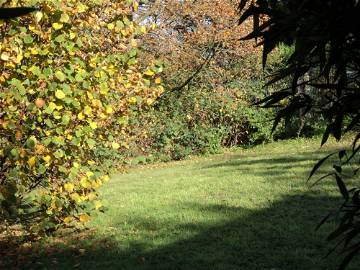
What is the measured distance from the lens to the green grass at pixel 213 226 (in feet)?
16.7

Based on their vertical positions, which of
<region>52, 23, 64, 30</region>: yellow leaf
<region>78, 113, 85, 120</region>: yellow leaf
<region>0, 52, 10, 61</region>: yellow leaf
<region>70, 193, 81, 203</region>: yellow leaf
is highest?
<region>52, 23, 64, 30</region>: yellow leaf

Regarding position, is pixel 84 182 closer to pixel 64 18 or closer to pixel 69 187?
pixel 69 187

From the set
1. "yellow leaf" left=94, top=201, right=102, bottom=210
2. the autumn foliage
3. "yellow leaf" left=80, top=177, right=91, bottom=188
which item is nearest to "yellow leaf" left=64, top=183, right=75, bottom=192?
the autumn foliage

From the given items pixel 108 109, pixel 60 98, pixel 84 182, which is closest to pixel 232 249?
pixel 84 182

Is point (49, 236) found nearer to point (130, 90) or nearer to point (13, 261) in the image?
point (13, 261)

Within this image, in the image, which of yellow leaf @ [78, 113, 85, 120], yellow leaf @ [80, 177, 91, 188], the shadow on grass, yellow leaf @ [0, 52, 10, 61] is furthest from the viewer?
yellow leaf @ [80, 177, 91, 188]

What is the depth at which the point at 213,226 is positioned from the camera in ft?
20.9

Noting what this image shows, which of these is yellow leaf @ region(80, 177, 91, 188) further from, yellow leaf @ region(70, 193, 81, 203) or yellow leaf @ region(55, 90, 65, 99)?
yellow leaf @ region(55, 90, 65, 99)

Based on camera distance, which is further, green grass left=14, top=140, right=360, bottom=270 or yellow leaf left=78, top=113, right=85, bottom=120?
yellow leaf left=78, top=113, right=85, bottom=120

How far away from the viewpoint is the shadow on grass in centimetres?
492

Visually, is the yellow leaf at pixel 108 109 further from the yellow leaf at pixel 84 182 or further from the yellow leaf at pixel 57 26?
the yellow leaf at pixel 57 26

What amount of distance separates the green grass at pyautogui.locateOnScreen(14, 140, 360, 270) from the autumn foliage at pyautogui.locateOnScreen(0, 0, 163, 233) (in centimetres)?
72

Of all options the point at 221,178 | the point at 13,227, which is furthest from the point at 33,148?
the point at 221,178

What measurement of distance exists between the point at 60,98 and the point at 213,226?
8.77 ft
